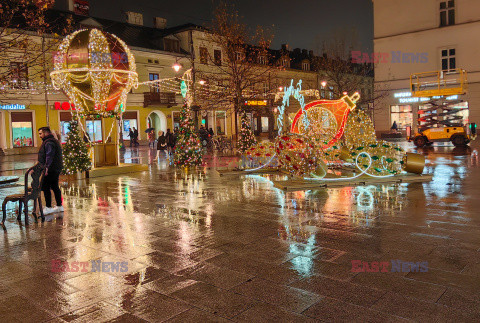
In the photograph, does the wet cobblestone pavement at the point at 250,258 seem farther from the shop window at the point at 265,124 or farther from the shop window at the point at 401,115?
the shop window at the point at 265,124

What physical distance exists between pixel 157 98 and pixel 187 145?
23142 millimetres

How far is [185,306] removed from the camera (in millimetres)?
3869

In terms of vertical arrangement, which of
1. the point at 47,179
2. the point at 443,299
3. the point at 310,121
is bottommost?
the point at 443,299

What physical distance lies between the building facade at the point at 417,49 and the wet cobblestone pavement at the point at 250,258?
2814 cm

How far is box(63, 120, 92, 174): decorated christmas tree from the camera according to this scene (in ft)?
46.1

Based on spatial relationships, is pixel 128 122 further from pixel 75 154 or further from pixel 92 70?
pixel 75 154

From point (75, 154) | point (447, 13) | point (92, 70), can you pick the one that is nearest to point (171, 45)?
point (447, 13)

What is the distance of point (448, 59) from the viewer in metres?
34.1

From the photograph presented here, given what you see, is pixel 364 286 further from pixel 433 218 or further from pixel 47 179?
pixel 47 179

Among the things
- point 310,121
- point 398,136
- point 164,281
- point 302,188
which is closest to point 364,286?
point 164,281

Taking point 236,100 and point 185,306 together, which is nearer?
point 185,306

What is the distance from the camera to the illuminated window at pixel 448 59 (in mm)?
33812

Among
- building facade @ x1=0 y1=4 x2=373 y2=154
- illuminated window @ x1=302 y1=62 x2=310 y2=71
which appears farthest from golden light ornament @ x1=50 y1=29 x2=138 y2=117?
illuminated window @ x1=302 y1=62 x2=310 y2=71

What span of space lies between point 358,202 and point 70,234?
537cm
